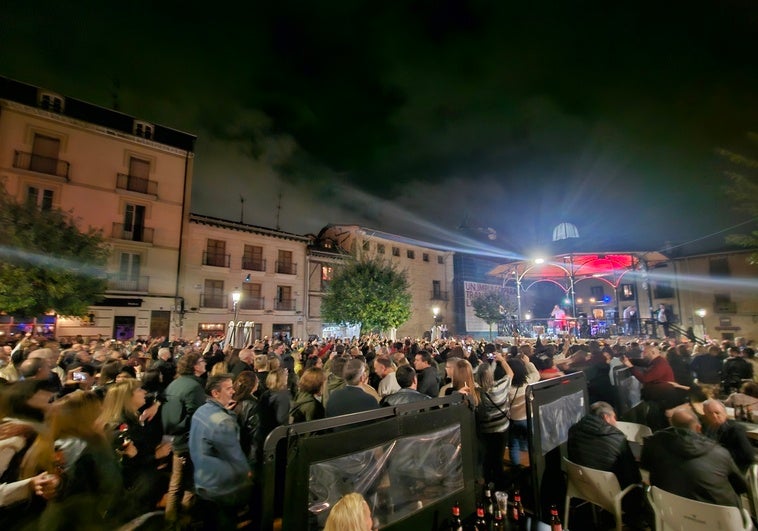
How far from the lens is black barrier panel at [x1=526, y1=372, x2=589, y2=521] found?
364cm

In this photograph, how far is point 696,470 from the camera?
327cm

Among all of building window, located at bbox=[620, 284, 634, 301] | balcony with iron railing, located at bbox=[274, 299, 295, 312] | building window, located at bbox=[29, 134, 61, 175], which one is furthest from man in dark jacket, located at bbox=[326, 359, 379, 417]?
building window, located at bbox=[620, 284, 634, 301]

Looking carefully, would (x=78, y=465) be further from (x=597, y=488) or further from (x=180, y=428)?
(x=597, y=488)

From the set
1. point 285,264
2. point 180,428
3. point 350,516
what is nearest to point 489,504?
point 350,516

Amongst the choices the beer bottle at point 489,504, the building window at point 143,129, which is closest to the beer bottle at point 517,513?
the beer bottle at point 489,504

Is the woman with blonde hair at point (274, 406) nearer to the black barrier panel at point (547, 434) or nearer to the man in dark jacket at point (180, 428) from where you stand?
the man in dark jacket at point (180, 428)

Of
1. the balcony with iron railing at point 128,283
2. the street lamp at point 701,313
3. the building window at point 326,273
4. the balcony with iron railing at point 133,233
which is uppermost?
the balcony with iron railing at point 133,233

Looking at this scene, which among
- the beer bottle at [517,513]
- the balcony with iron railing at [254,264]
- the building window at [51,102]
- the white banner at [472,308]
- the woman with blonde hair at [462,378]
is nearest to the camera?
the beer bottle at [517,513]

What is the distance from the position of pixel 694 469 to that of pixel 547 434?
1.27 m

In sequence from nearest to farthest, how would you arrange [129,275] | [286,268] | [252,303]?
[129,275]
[252,303]
[286,268]

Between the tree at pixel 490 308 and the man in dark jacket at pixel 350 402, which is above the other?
the tree at pixel 490 308

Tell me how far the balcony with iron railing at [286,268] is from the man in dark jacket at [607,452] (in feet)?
87.0

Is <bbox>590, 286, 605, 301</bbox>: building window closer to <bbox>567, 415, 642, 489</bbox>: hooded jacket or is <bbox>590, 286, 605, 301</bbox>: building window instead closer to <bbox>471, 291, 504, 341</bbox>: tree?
<bbox>471, 291, 504, 341</bbox>: tree

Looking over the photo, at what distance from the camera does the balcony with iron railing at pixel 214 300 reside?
80.8 feet
